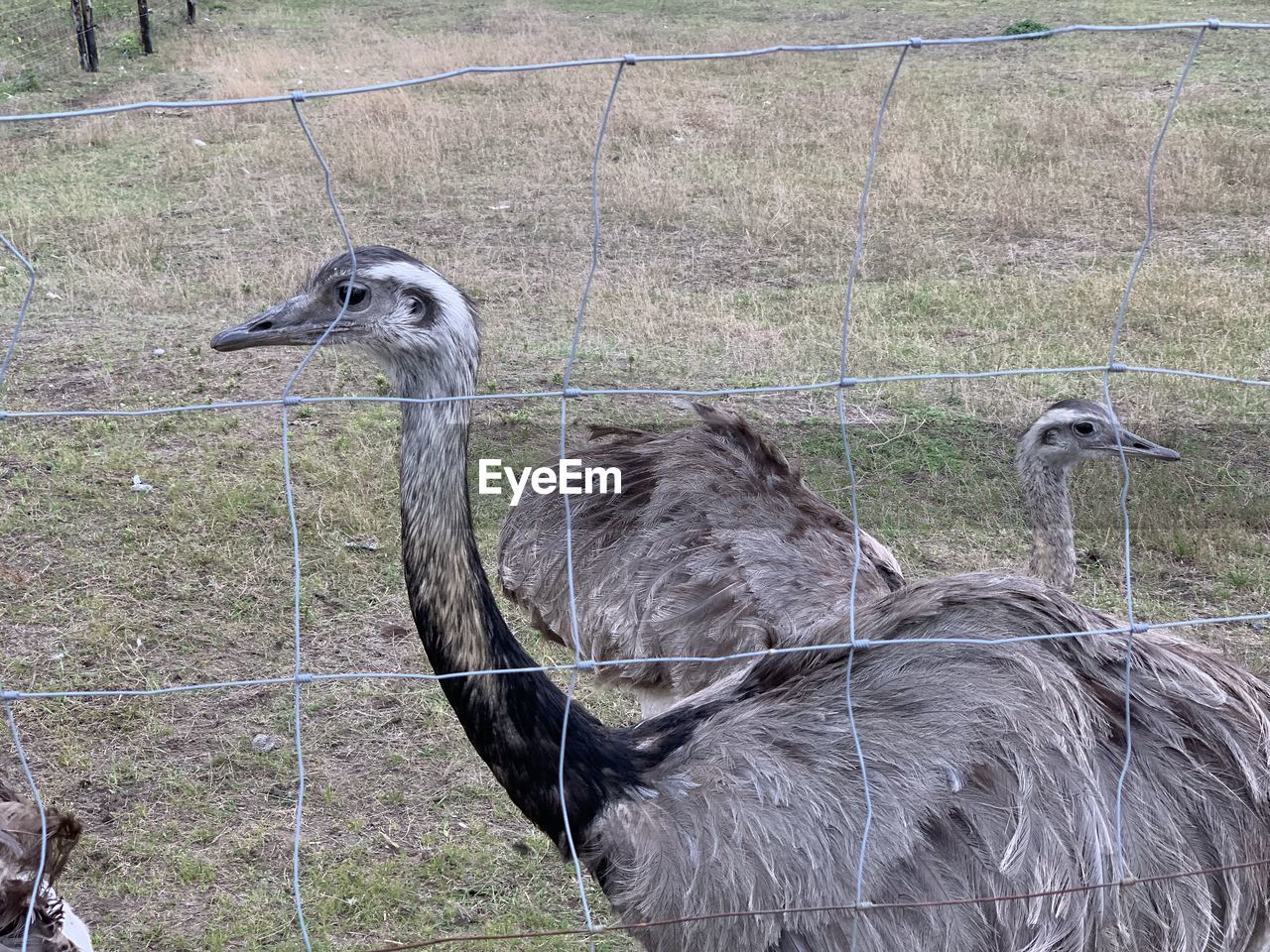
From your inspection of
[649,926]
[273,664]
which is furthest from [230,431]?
[649,926]

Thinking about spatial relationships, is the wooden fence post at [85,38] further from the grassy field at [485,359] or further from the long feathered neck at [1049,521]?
the long feathered neck at [1049,521]

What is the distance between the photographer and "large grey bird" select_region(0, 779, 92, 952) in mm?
2463

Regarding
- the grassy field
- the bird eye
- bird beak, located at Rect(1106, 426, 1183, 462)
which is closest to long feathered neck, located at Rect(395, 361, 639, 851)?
the bird eye

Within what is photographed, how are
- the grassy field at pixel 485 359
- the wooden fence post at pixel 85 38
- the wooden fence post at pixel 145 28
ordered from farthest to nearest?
the wooden fence post at pixel 145 28
the wooden fence post at pixel 85 38
the grassy field at pixel 485 359

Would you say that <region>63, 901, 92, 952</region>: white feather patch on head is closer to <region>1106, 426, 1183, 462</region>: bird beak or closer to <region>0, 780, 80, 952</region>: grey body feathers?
<region>0, 780, 80, 952</region>: grey body feathers

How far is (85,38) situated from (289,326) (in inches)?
481

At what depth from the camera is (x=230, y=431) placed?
609 cm

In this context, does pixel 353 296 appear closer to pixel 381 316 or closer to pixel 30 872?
pixel 381 316

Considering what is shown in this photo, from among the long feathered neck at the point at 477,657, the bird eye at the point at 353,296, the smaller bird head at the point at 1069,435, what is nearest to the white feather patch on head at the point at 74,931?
the long feathered neck at the point at 477,657

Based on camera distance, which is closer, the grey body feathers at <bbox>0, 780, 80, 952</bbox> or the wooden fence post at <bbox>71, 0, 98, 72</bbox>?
the grey body feathers at <bbox>0, 780, 80, 952</bbox>

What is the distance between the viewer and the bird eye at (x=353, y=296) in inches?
112

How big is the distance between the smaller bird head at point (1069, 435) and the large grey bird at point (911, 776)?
6.05 ft

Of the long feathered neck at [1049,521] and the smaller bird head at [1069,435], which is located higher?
the smaller bird head at [1069,435]

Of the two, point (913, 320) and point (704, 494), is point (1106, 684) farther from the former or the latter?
point (913, 320)
